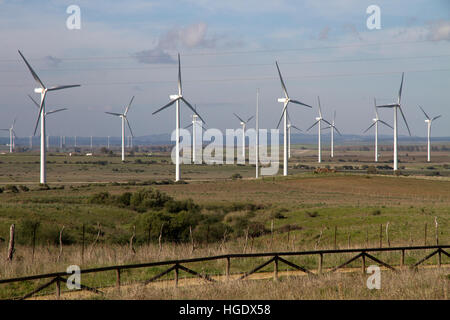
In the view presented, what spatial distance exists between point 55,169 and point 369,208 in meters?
120

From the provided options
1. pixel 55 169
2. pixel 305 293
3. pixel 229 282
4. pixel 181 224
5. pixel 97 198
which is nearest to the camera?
pixel 305 293

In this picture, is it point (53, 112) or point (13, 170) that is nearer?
point (53, 112)

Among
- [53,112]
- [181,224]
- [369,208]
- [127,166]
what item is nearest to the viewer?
[181,224]

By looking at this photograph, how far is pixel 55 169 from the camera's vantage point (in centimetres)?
16862

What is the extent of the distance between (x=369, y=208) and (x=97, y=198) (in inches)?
1132

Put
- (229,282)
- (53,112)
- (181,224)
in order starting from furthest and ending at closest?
(53,112)
(181,224)
(229,282)

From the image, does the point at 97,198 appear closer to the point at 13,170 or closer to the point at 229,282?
the point at 229,282

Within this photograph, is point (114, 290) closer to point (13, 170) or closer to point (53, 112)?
point (53, 112)
